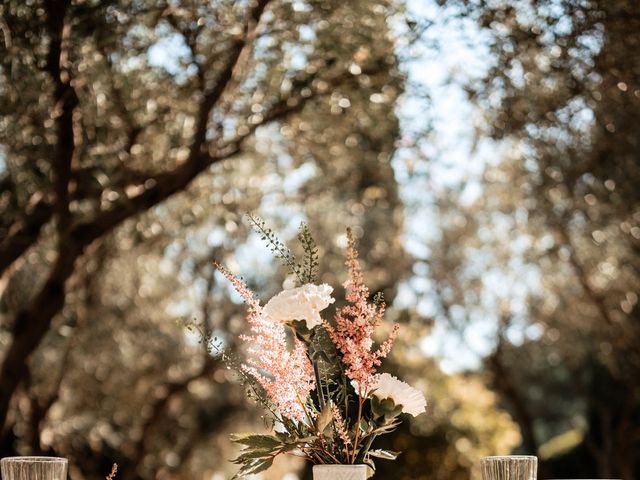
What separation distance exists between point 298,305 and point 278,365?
20 centimetres

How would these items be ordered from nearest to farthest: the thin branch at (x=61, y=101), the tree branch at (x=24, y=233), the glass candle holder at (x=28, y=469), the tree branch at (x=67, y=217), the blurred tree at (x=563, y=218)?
the glass candle holder at (x=28, y=469) → the thin branch at (x=61, y=101) → the blurred tree at (x=563, y=218) → the tree branch at (x=67, y=217) → the tree branch at (x=24, y=233)

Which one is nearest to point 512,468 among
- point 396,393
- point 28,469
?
point 396,393

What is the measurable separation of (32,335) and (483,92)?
376 cm

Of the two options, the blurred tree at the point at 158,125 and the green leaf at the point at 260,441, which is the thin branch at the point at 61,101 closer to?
the blurred tree at the point at 158,125

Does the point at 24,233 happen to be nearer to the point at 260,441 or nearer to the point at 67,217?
the point at 67,217

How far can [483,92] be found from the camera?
6648 mm

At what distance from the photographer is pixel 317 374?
297cm

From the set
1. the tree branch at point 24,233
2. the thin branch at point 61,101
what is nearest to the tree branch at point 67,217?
the thin branch at point 61,101

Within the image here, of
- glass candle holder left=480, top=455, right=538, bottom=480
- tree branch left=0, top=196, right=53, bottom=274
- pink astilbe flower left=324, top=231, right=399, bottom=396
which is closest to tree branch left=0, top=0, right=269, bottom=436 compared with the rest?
tree branch left=0, top=196, right=53, bottom=274

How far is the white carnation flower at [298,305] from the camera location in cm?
287

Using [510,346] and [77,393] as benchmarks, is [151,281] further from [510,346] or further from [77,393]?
[510,346]

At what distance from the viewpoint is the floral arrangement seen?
2867 millimetres

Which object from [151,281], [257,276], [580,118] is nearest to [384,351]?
[580,118]

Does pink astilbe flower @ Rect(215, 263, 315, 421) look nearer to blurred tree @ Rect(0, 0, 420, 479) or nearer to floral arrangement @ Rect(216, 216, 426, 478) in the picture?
floral arrangement @ Rect(216, 216, 426, 478)
